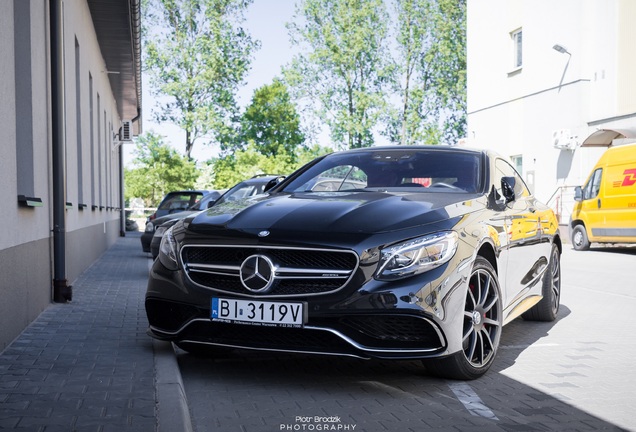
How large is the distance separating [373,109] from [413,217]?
47760 millimetres

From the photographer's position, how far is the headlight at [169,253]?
Answer: 4953 millimetres

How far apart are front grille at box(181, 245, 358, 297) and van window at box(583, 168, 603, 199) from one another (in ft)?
48.5

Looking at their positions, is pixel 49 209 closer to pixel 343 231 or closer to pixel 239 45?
pixel 343 231

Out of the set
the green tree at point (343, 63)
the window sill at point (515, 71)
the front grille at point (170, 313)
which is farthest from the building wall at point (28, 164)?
the green tree at point (343, 63)

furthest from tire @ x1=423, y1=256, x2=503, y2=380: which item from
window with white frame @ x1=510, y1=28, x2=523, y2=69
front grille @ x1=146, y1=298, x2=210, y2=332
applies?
window with white frame @ x1=510, y1=28, x2=523, y2=69

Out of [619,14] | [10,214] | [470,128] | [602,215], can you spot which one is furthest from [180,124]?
[10,214]

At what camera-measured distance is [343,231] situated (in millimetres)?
4469

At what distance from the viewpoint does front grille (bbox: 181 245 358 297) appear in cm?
437

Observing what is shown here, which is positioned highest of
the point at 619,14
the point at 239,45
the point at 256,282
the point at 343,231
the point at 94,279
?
the point at 239,45

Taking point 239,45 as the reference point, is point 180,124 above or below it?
below

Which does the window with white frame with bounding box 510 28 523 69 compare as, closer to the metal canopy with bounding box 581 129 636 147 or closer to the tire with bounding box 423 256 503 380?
the metal canopy with bounding box 581 129 636 147

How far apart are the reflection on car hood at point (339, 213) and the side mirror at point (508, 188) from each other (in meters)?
0.54

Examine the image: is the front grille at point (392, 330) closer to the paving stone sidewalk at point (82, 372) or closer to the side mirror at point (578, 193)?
the paving stone sidewalk at point (82, 372)

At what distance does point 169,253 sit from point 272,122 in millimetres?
52070
